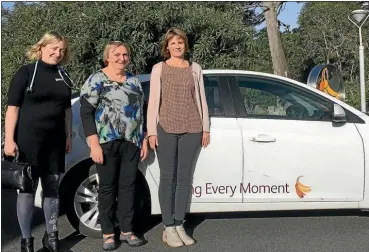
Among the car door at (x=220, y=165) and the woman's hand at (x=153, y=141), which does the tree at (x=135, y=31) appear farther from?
the woman's hand at (x=153, y=141)

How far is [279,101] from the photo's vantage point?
476cm

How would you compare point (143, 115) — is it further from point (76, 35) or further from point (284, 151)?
point (76, 35)

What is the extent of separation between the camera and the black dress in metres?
3.74

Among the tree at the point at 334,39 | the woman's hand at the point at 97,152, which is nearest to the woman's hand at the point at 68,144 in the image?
the woman's hand at the point at 97,152

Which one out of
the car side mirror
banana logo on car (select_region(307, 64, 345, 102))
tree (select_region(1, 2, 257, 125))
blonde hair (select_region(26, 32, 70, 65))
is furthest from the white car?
tree (select_region(1, 2, 257, 125))

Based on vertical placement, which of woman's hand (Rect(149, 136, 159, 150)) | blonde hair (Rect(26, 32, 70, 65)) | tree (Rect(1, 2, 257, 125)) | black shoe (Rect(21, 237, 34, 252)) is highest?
tree (Rect(1, 2, 257, 125))

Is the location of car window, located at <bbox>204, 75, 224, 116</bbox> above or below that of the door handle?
above

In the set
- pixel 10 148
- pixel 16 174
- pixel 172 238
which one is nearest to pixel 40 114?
pixel 10 148

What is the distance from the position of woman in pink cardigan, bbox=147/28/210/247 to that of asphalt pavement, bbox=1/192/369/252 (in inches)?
14.9

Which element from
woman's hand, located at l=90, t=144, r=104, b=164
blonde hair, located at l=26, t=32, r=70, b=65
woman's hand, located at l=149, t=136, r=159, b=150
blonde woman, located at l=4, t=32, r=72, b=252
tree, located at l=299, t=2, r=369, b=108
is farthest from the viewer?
tree, located at l=299, t=2, r=369, b=108

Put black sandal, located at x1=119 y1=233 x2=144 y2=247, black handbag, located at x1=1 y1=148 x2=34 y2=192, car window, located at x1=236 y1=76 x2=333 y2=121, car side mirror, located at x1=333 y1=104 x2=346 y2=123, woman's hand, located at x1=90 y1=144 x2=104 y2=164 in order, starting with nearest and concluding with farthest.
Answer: black handbag, located at x1=1 y1=148 x2=34 y2=192
woman's hand, located at x1=90 y1=144 x2=104 y2=164
black sandal, located at x1=119 y1=233 x2=144 y2=247
car side mirror, located at x1=333 y1=104 x2=346 y2=123
car window, located at x1=236 y1=76 x2=333 y2=121

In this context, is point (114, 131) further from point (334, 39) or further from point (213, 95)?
point (334, 39)

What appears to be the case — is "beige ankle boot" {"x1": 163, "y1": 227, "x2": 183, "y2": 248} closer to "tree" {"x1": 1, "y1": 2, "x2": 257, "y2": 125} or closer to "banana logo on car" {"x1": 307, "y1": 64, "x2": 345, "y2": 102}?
"banana logo on car" {"x1": 307, "y1": 64, "x2": 345, "y2": 102}

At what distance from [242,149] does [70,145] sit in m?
1.52
